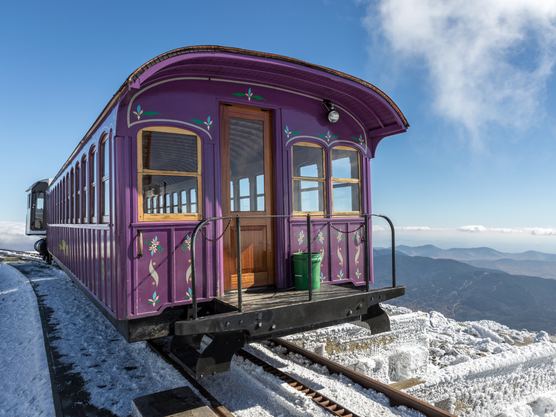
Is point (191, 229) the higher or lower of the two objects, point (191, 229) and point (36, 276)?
the higher

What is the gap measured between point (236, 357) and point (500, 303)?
359ft

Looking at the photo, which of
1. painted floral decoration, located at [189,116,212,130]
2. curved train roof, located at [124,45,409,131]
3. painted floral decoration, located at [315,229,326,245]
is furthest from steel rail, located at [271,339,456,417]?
curved train roof, located at [124,45,409,131]

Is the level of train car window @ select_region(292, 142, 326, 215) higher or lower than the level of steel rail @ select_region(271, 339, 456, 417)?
higher

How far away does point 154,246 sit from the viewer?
3.97 metres

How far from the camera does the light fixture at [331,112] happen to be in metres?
5.29

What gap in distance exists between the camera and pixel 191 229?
13.7 feet

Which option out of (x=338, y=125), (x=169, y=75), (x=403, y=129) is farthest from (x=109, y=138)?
(x=403, y=129)

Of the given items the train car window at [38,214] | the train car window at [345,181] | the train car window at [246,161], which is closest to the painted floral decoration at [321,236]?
the train car window at [345,181]

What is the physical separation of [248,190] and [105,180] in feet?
6.05

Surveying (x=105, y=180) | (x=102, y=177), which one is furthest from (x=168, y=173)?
(x=102, y=177)

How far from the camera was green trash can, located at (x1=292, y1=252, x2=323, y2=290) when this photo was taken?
15.5ft

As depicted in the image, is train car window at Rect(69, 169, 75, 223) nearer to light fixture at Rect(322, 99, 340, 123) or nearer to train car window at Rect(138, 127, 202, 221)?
train car window at Rect(138, 127, 202, 221)

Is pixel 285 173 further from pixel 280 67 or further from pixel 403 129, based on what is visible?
pixel 403 129

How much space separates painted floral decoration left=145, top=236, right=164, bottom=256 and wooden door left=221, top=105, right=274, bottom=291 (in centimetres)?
91
